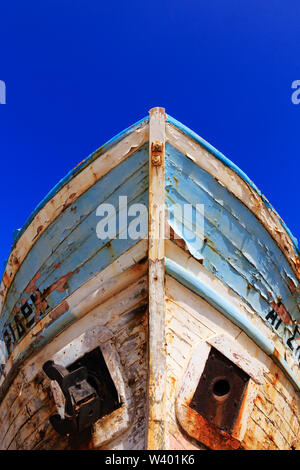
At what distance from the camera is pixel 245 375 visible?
9.44 ft

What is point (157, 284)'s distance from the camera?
2.70 m

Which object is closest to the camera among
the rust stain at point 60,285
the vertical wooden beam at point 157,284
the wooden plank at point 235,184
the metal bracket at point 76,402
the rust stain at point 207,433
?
the vertical wooden beam at point 157,284

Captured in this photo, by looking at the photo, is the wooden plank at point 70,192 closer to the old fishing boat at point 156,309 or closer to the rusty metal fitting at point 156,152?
the old fishing boat at point 156,309

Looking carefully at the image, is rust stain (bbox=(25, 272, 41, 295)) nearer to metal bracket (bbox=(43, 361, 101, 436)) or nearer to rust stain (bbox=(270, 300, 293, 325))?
metal bracket (bbox=(43, 361, 101, 436))

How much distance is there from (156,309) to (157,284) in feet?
0.55

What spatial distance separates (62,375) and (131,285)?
2.52 feet

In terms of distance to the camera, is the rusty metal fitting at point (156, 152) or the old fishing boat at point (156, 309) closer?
the old fishing boat at point (156, 309)

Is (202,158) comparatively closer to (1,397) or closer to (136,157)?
(136,157)

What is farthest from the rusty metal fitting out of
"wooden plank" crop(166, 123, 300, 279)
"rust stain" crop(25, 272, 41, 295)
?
"rust stain" crop(25, 272, 41, 295)

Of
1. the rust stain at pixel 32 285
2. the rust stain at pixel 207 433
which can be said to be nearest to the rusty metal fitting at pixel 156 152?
the rust stain at pixel 32 285

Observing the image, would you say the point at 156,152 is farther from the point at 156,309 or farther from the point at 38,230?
the point at 38,230

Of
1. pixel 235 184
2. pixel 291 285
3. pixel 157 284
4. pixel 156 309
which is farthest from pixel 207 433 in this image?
pixel 235 184

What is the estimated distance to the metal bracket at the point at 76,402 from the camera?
8.45ft
